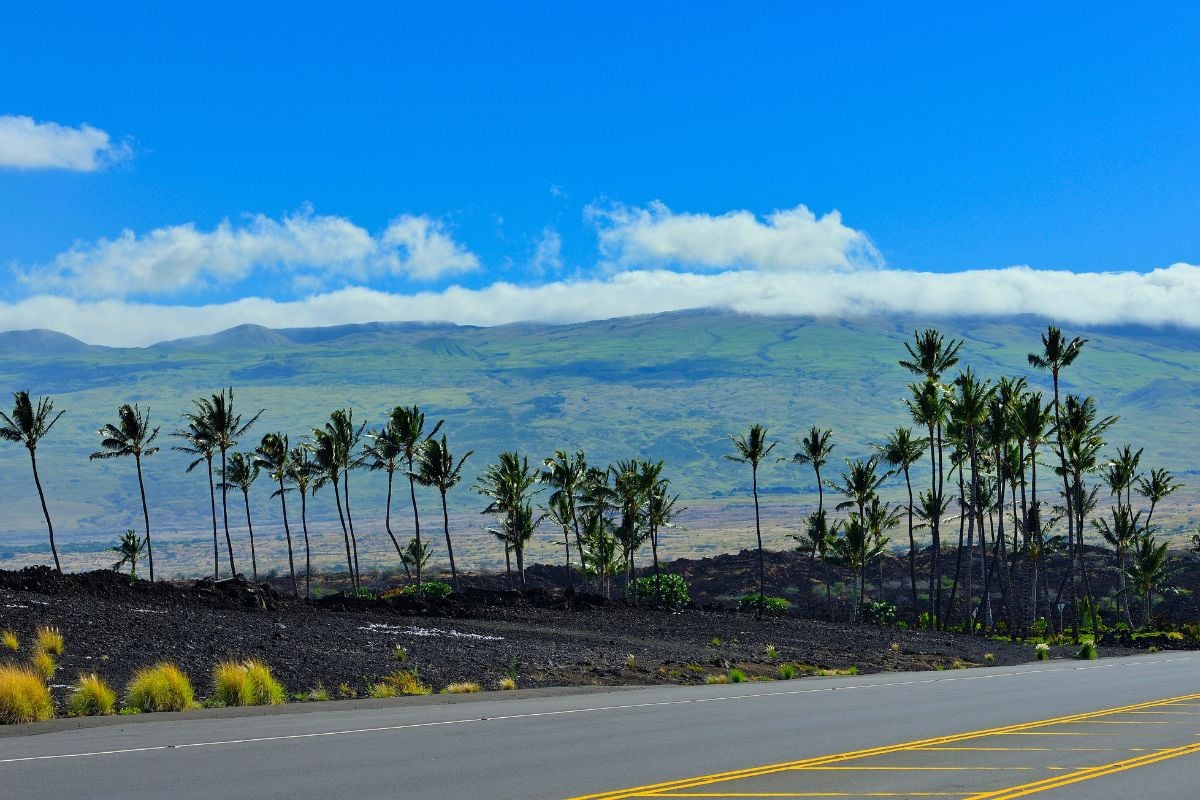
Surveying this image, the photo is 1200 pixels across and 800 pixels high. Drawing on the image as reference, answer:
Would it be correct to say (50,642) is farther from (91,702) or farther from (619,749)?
(619,749)

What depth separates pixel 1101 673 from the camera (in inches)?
1516

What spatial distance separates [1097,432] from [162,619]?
53.0 m

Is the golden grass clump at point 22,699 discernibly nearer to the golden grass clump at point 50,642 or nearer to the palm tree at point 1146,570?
the golden grass clump at point 50,642

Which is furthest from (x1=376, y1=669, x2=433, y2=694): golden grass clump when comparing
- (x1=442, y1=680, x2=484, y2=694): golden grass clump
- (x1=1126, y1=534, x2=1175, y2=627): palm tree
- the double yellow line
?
(x1=1126, y1=534, x2=1175, y2=627): palm tree

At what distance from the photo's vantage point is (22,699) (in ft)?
74.1

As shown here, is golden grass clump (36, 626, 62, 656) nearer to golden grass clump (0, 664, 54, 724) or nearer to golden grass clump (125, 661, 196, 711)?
golden grass clump (125, 661, 196, 711)

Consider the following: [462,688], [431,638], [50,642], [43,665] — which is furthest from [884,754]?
[431,638]

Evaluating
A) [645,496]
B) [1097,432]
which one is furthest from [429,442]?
[1097,432]

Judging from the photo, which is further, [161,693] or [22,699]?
[161,693]

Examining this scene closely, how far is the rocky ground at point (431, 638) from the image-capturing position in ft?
104

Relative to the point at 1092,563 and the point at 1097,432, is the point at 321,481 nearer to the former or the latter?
the point at 1097,432

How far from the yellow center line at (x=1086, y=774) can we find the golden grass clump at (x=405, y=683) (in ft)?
57.0

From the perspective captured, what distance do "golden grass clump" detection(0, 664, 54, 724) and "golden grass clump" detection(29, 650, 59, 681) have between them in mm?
3720

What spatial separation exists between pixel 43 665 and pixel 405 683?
26.6 ft
